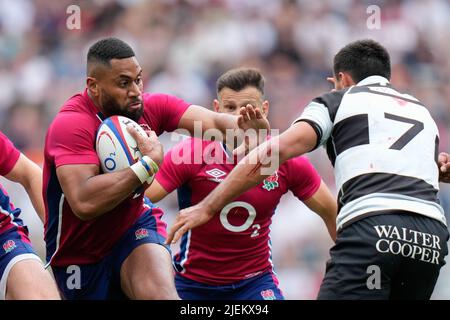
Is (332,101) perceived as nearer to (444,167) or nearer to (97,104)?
(444,167)

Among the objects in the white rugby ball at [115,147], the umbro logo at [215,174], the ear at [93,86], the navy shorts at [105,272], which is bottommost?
the navy shorts at [105,272]

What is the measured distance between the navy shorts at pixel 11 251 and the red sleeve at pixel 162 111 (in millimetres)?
1266

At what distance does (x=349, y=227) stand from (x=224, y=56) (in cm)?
675

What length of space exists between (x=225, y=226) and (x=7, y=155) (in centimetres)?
171

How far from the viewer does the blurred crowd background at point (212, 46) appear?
37.1 ft

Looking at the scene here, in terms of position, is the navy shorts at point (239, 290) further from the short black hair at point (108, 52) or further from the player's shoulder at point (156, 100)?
the short black hair at point (108, 52)

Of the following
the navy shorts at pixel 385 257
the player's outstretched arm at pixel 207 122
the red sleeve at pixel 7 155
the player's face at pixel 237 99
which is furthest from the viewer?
the player's face at pixel 237 99

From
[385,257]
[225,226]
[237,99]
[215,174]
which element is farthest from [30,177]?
[385,257]

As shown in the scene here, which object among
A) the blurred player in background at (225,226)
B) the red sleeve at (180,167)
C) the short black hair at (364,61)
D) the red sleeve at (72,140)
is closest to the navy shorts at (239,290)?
the blurred player in background at (225,226)
